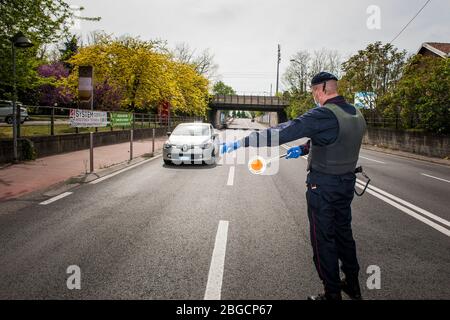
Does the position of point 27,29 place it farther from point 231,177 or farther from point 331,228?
point 331,228

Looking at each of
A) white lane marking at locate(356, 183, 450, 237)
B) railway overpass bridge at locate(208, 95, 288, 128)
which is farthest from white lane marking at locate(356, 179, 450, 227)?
railway overpass bridge at locate(208, 95, 288, 128)

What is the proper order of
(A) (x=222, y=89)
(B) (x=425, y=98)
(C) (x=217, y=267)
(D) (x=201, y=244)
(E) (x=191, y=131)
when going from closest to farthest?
(C) (x=217, y=267), (D) (x=201, y=244), (E) (x=191, y=131), (B) (x=425, y=98), (A) (x=222, y=89)

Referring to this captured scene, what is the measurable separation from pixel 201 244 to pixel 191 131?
870cm

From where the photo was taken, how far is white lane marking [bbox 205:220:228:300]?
2.90 metres

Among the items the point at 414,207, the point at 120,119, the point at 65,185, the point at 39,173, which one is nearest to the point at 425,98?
the point at 414,207

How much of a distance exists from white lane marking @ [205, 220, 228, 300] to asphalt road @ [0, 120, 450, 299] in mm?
11

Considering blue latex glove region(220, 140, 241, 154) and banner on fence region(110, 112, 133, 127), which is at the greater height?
banner on fence region(110, 112, 133, 127)

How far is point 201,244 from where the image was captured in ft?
13.5

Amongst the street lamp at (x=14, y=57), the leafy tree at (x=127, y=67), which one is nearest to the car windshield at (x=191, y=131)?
the street lamp at (x=14, y=57)

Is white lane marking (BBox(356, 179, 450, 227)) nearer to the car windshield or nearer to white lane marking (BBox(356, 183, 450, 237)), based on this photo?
white lane marking (BBox(356, 183, 450, 237))

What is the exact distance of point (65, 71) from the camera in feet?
140
